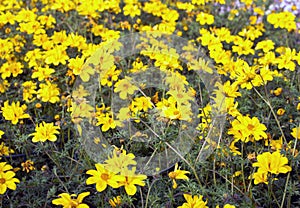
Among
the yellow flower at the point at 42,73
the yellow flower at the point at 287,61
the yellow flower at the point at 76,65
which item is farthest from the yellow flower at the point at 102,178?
the yellow flower at the point at 287,61

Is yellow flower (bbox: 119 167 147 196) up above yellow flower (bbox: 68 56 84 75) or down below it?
below

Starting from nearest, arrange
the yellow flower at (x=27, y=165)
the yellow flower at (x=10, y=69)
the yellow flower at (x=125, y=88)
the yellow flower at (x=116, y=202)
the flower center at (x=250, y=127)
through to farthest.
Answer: the yellow flower at (x=116, y=202) → the flower center at (x=250, y=127) → the yellow flower at (x=27, y=165) → the yellow flower at (x=125, y=88) → the yellow flower at (x=10, y=69)

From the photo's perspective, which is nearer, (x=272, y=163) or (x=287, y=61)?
(x=272, y=163)

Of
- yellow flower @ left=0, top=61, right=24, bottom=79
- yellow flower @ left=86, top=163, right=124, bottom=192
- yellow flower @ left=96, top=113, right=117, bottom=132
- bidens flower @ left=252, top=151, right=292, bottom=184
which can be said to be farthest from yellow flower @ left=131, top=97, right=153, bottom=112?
yellow flower @ left=0, top=61, right=24, bottom=79

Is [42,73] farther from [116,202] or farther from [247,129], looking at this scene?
[247,129]

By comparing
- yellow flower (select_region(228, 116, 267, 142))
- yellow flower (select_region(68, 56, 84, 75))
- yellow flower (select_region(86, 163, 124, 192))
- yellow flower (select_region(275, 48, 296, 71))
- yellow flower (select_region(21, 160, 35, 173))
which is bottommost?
yellow flower (select_region(21, 160, 35, 173))

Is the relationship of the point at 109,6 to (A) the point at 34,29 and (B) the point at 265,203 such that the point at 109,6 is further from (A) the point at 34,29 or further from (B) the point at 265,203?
(B) the point at 265,203

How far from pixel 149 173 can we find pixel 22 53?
1.61 meters

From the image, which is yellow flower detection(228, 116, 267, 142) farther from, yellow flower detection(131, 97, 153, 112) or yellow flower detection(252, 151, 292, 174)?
yellow flower detection(131, 97, 153, 112)

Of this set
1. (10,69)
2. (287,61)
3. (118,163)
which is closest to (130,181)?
(118,163)

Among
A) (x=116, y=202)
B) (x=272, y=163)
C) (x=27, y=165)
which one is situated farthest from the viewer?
(x=27, y=165)

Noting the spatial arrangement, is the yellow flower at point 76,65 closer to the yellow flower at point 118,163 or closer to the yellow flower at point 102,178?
the yellow flower at point 118,163

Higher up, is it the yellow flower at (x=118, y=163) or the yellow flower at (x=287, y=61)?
the yellow flower at (x=287, y=61)

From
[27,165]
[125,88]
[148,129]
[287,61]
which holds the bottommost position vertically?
[27,165]
